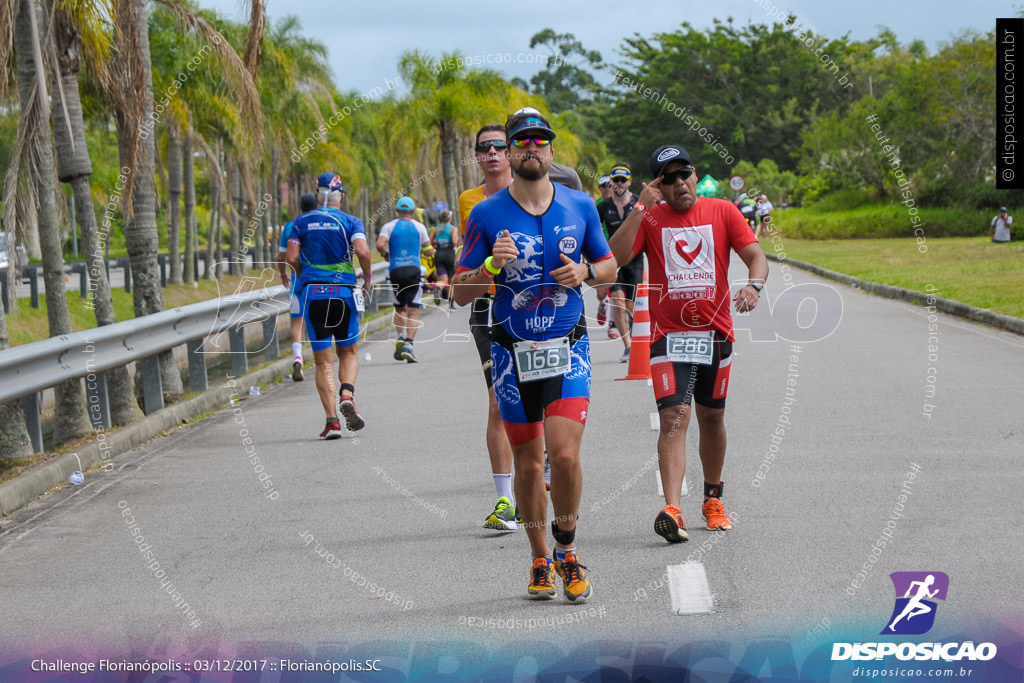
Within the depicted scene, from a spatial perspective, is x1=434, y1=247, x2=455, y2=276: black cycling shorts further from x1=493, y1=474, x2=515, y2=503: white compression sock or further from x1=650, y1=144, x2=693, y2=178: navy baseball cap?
x1=650, y1=144, x2=693, y2=178: navy baseball cap

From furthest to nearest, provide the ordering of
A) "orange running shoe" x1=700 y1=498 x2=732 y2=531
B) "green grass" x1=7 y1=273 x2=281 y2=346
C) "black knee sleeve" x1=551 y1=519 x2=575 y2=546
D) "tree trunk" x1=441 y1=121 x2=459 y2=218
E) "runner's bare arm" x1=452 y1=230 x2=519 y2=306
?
"tree trunk" x1=441 y1=121 x2=459 y2=218 < "green grass" x1=7 y1=273 x2=281 y2=346 < "orange running shoe" x1=700 y1=498 x2=732 y2=531 < "black knee sleeve" x1=551 y1=519 x2=575 y2=546 < "runner's bare arm" x1=452 y1=230 x2=519 y2=306

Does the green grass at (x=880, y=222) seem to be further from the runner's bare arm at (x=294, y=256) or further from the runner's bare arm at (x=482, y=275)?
the runner's bare arm at (x=482, y=275)

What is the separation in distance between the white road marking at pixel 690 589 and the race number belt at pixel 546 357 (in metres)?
1.09

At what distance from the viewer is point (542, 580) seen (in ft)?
18.4

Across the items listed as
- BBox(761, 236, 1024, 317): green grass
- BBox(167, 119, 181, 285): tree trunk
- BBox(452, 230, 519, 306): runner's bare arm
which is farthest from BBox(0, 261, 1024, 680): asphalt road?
BBox(167, 119, 181, 285): tree trunk

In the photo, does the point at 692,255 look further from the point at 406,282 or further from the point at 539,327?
the point at 406,282

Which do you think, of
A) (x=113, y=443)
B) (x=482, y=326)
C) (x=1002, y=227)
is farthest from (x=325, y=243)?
(x=1002, y=227)

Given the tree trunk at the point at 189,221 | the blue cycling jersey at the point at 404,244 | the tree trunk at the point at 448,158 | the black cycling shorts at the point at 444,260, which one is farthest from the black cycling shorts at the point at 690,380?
the tree trunk at the point at 448,158

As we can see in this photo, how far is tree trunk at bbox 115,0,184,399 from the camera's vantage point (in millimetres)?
13047

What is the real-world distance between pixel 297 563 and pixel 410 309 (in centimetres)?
1066

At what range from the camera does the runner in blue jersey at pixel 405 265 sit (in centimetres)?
1672

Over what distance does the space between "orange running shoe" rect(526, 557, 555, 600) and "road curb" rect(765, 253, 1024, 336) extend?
40.0 feet

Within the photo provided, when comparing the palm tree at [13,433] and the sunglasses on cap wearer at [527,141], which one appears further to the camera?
the palm tree at [13,433]

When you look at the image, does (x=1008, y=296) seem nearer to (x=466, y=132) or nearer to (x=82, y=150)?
(x=82, y=150)
